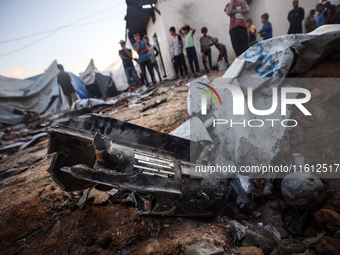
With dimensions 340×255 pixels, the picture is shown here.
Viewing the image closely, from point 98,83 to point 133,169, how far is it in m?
11.5

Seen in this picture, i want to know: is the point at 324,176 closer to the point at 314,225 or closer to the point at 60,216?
the point at 314,225

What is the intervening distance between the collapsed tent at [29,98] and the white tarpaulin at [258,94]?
1154 centimetres

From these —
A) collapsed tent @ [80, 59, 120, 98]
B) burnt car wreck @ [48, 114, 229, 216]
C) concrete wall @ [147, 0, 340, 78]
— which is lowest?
burnt car wreck @ [48, 114, 229, 216]

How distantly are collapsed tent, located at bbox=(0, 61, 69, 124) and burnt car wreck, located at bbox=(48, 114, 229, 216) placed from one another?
11.1 metres

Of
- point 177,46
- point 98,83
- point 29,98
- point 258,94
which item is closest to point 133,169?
point 258,94

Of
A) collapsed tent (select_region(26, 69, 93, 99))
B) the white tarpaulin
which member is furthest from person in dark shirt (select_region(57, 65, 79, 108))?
the white tarpaulin

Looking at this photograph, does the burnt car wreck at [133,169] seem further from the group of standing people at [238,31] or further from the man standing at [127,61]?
the man standing at [127,61]

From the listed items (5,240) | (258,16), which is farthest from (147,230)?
(258,16)

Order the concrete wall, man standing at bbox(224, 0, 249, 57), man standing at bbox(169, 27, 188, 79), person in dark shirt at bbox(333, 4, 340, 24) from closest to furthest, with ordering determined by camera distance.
→ man standing at bbox(224, 0, 249, 57), person in dark shirt at bbox(333, 4, 340, 24), man standing at bbox(169, 27, 188, 79), the concrete wall

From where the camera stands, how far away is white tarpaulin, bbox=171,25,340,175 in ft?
5.65

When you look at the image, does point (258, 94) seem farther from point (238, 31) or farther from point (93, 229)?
point (238, 31)

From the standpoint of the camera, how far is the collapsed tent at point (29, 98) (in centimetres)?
961

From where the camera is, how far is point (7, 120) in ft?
30.7

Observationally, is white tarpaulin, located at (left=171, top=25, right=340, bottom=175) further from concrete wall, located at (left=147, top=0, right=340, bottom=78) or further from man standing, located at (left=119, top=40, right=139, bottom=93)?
concrete wall, located at (left=147, top=0, right=340, bottom=78)
